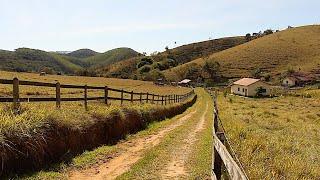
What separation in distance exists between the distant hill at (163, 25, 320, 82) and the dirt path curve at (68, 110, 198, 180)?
4511 inches

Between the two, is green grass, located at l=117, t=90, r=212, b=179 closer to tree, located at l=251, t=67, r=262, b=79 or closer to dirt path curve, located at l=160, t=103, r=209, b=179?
dirt path curve, located at l=160, t=103, r=209, b=179

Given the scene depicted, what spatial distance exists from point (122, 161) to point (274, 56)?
13755 centimetres

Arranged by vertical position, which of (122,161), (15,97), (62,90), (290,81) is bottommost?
(122,161)

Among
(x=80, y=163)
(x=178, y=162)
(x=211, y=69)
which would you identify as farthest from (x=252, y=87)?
(x=80, y=163)

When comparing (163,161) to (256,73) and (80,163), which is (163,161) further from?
(256,73)

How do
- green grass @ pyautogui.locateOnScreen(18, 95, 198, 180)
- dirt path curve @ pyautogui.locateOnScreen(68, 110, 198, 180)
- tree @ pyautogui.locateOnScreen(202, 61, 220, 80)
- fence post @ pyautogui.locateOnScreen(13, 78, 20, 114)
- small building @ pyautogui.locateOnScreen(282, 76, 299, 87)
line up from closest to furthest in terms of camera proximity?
1. green grass @ pyautogui.locateOnScreen(18, 95, 198, 180)
2. dirt path curve @ pyautogui.locateOnScreen(68, 110, 198, 180)
3. fence post @ pyautogui.locateOnScreen(13, 78, 20, 114)
4. small building @ pyautogui.locateOnScreen(282, 76, 299, 87)
5. tree @ pyautogui.locateOnScreen(202, 61, 220, 80)

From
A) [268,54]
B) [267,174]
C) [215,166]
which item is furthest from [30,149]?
[268,54]

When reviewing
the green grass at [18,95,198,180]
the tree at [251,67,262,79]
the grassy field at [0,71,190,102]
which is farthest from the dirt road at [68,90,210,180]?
the tree at [251,67,262,79]

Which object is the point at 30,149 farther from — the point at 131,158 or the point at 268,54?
the point at 268,54

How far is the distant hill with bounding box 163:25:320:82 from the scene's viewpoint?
127m

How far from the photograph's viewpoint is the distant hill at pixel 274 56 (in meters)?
127

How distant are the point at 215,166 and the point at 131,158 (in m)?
4.72

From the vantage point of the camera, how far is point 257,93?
80500 mm

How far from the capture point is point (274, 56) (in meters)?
137
